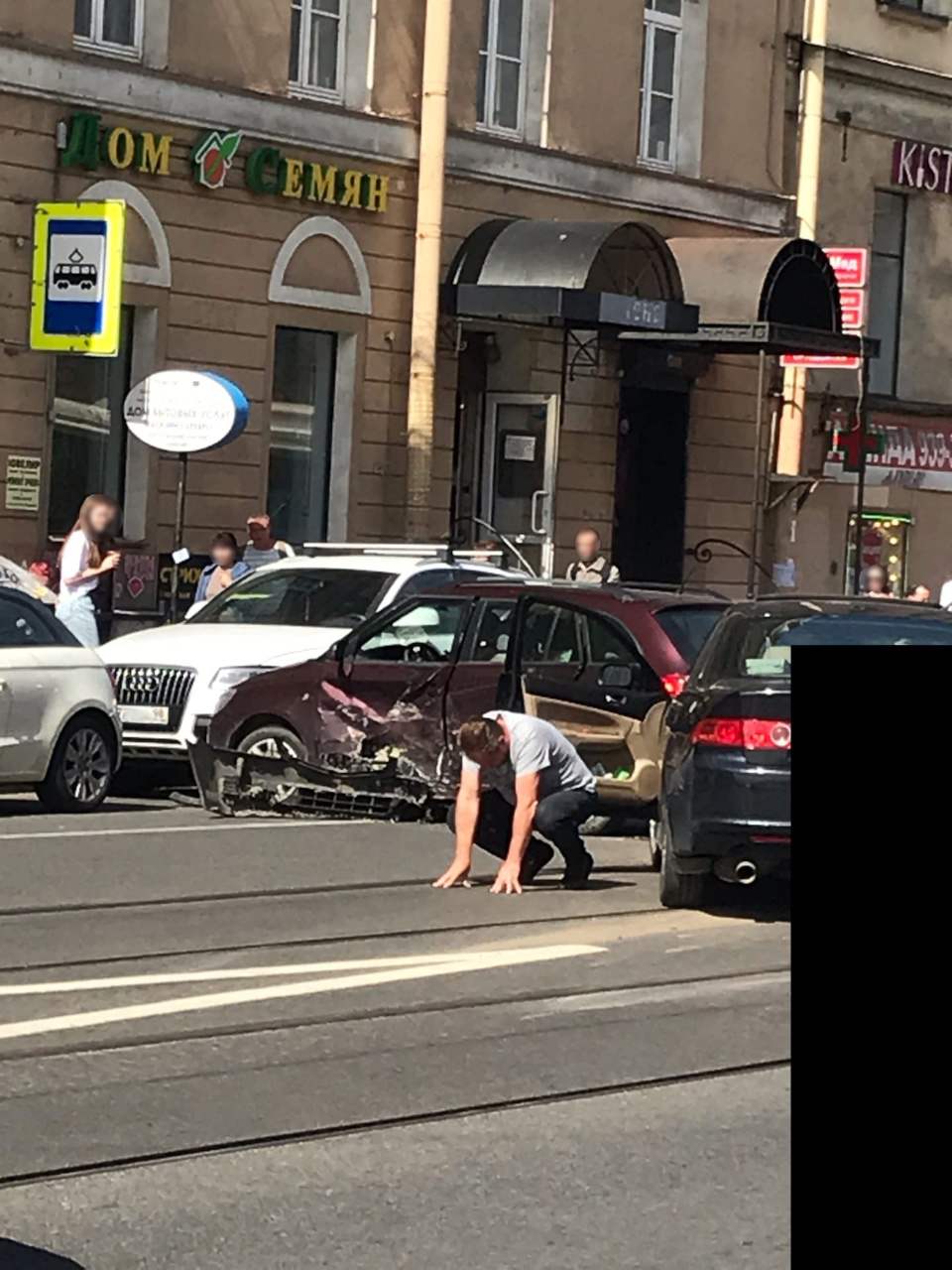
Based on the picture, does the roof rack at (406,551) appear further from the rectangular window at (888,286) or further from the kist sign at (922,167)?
the kist sign at (922,167)

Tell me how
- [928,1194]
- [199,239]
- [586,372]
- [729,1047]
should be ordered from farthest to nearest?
[586,372] → [199,239] → [729,1047] → [928,1194]

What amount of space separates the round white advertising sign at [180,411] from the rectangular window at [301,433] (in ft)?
12.8

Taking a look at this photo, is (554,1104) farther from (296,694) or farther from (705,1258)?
(296,694)

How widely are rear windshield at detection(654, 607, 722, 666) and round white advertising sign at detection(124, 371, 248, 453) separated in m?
6.26

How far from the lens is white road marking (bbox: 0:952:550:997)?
8594mm

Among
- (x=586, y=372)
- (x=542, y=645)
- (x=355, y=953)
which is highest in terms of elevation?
(x=586, y=372)

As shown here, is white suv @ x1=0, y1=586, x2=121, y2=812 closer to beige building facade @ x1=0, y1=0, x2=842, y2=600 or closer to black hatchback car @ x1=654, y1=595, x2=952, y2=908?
black hatchback car @ x1=654, y1=595, x2=952, y2=908

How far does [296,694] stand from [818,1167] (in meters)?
12.7

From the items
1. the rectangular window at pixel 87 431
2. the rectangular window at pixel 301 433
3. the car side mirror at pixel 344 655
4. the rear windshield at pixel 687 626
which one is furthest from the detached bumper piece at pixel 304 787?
the rectangular window at pixel 301 433

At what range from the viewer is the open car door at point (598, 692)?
45.3ft

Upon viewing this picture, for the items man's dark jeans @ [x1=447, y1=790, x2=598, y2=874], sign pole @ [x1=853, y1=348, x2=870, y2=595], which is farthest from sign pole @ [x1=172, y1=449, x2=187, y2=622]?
sign pole @ [x1=853, y1=348, x2=870, y2=595]

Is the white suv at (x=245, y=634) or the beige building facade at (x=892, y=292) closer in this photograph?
Result: the white suv at (x=245, y=634)

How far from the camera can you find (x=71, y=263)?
67.4 ft

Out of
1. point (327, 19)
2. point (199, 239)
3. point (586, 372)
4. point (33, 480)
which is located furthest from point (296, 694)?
point (586, 372)
